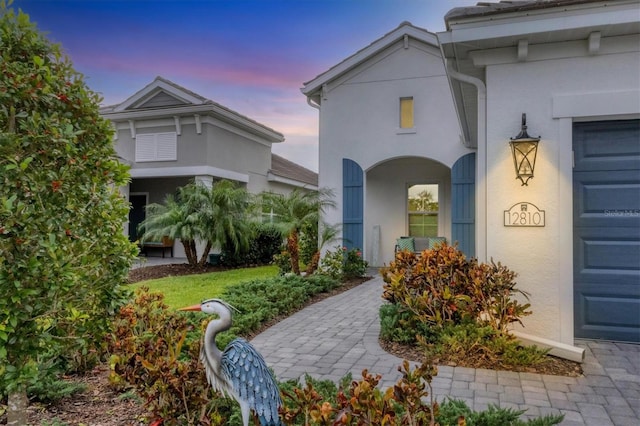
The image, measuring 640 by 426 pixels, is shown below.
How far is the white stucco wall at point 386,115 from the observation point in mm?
11195

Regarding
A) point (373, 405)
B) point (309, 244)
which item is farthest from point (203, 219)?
point (373, 405)

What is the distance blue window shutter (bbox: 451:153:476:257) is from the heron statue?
8.89 m

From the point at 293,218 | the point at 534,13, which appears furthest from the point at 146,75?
the point at 534,13

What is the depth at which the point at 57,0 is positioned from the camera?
756cm

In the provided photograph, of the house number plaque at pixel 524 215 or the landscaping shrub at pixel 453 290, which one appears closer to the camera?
the landscaping shrub at pixel 453 290

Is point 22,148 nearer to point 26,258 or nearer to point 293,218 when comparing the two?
point 26,258

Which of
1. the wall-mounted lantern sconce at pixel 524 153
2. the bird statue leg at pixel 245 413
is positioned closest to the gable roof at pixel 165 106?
the wall-mounted lantern sconce at pixel 524 153

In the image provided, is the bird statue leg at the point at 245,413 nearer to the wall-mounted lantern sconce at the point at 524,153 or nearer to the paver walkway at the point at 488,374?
the paver walkway at the point at 488,374

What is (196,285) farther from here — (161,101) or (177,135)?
(161,101)

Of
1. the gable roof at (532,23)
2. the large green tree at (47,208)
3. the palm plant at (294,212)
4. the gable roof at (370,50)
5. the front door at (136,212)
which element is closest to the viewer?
the large green tree at (47,208)

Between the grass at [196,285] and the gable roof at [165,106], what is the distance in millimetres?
5729

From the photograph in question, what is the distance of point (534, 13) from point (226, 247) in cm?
1049

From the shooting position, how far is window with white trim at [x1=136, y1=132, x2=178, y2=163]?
14797mm

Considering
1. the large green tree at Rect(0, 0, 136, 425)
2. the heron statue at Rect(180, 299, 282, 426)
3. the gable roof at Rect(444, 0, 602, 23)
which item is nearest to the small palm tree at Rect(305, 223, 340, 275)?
the gable roof at Rect(444, 0, 602, 23)
